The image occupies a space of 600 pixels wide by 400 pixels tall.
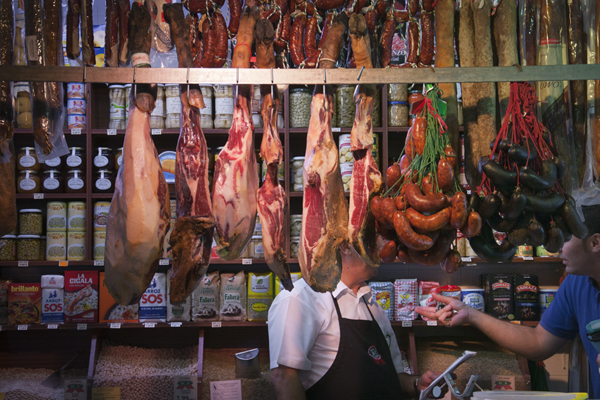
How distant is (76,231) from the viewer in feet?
11.3

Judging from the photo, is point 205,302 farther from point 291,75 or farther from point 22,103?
point 291,75

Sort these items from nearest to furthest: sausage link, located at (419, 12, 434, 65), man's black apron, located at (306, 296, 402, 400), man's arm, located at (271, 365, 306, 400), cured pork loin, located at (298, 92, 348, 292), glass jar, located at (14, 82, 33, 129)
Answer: cured pork loin, located at (298, 92, 348, 292) < sausage link, located at (419, 12, 434, 65) < man's arm, located at (271, 365, 306, 400) < man's black apron, located at (306, 296, 402, 400) < glass jar, located at (14, 82, 33, 129)

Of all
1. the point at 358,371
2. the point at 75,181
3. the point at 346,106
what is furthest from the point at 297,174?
the point at 75,181

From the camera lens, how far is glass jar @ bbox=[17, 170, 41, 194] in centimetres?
343

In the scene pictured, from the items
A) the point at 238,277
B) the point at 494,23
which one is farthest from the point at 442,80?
the point at 238,277

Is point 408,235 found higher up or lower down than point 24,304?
higher up

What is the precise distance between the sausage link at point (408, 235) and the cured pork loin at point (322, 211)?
22 centimetres

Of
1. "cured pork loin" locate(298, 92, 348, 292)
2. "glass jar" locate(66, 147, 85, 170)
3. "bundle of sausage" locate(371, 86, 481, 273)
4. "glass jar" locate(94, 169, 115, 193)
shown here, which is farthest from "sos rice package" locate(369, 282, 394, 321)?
"glass jar" locate(66, 147, 85, 170)

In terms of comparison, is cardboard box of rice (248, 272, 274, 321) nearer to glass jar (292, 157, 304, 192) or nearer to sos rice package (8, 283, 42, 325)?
glass jar (292, 157, 304, 192)

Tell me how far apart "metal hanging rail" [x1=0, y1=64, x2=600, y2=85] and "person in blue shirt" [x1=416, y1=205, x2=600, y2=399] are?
102cm

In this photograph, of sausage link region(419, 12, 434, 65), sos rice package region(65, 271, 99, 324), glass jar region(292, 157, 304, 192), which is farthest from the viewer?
glass jar region(292, 157, 304, 192)

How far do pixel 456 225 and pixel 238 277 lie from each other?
2335 millimetres

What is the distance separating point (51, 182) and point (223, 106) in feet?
4.83

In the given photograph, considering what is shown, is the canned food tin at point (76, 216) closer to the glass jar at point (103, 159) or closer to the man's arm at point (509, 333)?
the glass jar at point (103, 159)
